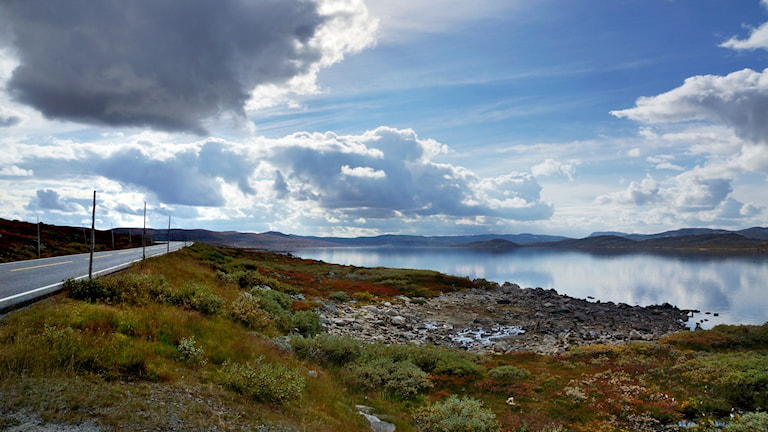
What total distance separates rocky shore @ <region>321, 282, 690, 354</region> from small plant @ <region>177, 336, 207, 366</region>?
46.6ft

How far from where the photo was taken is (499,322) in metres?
35.4

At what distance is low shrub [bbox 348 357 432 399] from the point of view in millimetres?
13805

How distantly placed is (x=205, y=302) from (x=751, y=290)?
77.5 m

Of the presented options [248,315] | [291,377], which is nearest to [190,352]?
[291,377]

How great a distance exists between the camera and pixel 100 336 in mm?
8875

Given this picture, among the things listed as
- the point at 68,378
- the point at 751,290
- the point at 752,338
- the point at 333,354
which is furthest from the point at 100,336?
the point at 751,290

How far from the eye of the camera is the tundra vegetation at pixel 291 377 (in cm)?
722

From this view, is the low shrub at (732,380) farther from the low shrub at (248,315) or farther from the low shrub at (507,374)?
the low shrub at (248,315)

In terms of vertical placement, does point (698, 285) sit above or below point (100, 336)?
below

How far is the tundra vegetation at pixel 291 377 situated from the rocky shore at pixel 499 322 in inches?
214

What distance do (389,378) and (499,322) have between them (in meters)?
23.3

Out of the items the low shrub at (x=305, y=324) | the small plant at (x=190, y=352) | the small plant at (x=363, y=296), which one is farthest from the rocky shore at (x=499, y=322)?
the small plant at (x=190, y=352)

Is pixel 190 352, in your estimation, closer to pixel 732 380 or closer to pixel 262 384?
pixel 262 384

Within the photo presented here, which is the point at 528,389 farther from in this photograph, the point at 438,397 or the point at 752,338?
the point at 752,338
